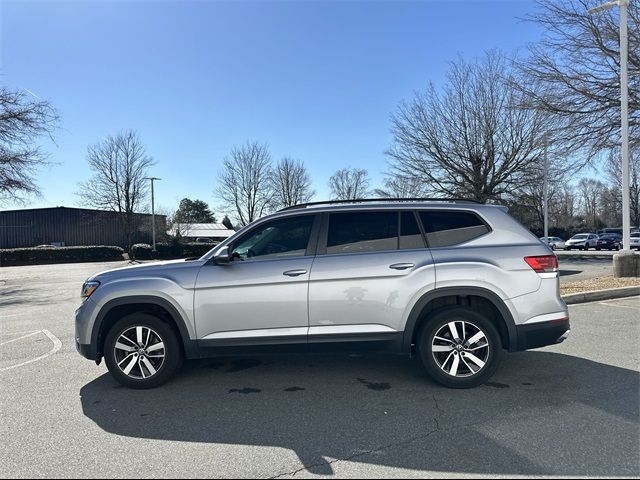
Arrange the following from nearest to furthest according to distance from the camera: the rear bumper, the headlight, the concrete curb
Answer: the rear bumper, the headlight, the concrete curb

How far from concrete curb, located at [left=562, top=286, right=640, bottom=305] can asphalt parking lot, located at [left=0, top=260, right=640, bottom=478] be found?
3.61m

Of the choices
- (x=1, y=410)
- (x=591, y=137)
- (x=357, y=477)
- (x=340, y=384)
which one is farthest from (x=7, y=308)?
(x=591, y=137)

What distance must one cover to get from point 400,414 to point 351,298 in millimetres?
1146

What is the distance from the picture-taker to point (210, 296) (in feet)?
14.7

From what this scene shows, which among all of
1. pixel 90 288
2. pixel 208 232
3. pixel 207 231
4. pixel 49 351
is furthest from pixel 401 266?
pixel 207 231

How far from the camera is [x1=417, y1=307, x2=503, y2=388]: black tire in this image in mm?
4367

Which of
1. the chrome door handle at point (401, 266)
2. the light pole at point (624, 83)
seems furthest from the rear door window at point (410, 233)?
the light pole at point (624, 83)

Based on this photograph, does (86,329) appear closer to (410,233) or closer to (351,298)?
(351,298)

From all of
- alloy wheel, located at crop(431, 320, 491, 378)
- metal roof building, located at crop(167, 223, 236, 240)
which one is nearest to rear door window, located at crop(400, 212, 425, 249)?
alloy wheel, located at crop(431, 320, 491, 378)

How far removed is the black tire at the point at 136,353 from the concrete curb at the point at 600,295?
7.91 m

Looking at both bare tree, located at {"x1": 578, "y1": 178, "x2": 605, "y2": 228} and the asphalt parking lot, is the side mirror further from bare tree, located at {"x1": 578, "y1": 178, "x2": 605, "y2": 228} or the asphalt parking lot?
bare tree, located at {"x1": 578, "y1": 178, "x2": 605, "y2": 228}

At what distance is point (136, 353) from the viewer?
4.57 m

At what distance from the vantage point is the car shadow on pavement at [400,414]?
124 inches

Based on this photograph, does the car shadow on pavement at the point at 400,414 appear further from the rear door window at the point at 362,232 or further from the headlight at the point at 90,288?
the rear door window at the point at 362,232
